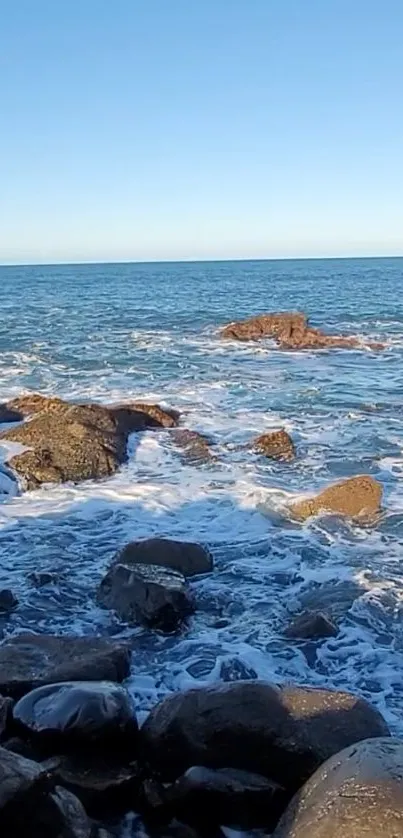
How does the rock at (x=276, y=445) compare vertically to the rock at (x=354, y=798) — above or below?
below

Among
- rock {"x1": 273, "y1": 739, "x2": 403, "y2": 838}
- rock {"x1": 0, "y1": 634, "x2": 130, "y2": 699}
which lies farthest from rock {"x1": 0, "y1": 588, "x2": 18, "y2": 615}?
rock {"x1": 273, "y1": 739, "x2": 403, "y2": 838}

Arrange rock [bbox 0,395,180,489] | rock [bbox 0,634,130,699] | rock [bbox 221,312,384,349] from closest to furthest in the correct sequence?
rock [bbox 0,634,130,699] < rock [bbox 0,395,180,489] < rock [bbox 221,312,384,349]

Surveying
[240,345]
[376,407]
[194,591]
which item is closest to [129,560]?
[194,591]

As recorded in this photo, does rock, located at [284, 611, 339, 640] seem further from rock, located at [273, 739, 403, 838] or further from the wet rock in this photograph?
rock, located at [273, 739, 403, 838]

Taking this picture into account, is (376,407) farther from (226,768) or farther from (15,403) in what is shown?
(226,768)

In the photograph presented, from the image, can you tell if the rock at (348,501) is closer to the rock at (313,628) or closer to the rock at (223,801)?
the rock at (313,628)

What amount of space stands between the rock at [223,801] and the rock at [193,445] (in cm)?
767

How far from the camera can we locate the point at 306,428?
46.1ft

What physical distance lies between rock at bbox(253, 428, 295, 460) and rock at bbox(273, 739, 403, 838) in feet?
27.2

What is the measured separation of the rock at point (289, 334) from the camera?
2530cm

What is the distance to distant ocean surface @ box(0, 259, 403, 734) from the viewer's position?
6199 mm

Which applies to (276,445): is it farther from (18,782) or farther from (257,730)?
(18,782)

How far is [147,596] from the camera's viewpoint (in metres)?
6.71

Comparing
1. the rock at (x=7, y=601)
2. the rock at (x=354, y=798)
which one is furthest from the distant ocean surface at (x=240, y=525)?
the rock at (x=354, y=798)
